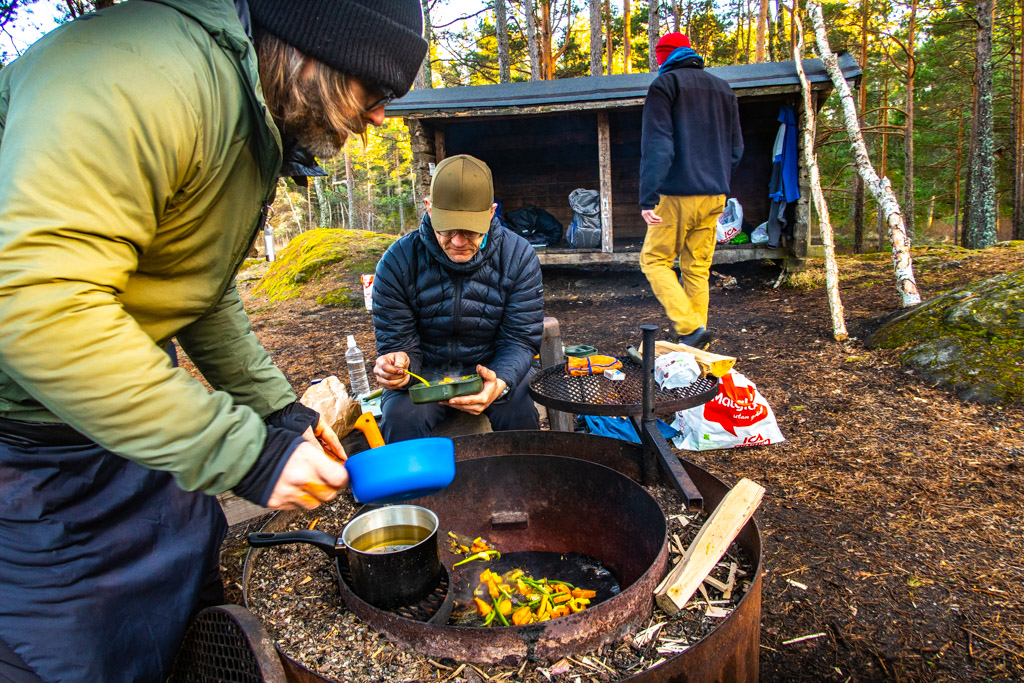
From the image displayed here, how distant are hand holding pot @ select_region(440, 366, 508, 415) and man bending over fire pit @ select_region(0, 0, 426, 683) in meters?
1.02

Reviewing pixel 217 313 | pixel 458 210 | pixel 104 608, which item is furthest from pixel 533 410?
pixel 104 608

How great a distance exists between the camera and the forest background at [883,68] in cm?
1348

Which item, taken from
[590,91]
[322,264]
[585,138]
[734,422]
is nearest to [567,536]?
[734,422]

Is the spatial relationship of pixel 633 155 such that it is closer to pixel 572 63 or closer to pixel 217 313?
pixel 217 313

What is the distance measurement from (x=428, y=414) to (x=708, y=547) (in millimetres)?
1596

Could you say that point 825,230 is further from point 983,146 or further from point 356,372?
point 983,146

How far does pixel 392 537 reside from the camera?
1959 mm

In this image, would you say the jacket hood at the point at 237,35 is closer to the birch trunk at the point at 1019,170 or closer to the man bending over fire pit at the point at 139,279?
the man bending over fire pit at the point at 139,279

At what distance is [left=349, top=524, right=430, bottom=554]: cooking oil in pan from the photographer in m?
1.93

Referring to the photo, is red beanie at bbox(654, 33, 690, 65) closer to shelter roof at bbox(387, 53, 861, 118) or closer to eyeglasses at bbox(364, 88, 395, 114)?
shelter roof at bbox(387, 53, 861, 118)

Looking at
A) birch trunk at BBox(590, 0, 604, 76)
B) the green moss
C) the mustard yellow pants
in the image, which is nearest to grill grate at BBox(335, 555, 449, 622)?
the mustard yellow pants

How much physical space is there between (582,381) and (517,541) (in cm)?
83

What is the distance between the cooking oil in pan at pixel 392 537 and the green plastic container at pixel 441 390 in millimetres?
699

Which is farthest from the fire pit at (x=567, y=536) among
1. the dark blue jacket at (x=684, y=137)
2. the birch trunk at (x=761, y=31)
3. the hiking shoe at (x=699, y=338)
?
the birch trunk at (x=761, y=31)
